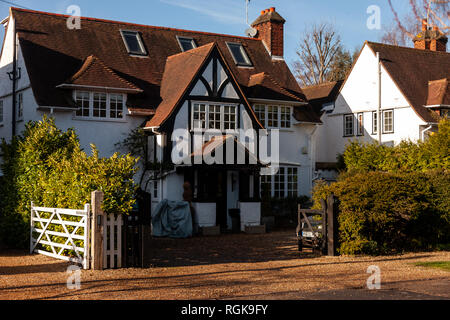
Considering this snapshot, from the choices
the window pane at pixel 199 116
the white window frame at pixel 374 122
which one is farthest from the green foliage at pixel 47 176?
the white window frame at pixel 374 122

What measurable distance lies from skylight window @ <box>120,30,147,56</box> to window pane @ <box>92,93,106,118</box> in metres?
3.64

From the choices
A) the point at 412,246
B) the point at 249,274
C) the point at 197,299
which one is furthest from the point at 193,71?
the point at 197,299

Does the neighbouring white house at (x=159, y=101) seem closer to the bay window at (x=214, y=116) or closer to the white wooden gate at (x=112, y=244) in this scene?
the bay window at (x=214, y=116)

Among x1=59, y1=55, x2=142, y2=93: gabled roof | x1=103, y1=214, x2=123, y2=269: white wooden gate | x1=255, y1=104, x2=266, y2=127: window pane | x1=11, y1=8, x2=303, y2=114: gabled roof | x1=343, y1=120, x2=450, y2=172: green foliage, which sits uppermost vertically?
x1=11, y1=8, x2=303, y2=114: gabled roof

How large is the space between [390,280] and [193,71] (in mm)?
14252

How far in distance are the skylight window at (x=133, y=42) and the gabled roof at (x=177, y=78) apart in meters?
1.66

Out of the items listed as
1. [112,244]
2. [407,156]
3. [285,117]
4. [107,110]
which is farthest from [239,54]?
[112,244]

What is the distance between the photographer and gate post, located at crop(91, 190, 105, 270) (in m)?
12.4

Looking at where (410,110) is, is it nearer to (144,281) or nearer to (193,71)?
(193,71)

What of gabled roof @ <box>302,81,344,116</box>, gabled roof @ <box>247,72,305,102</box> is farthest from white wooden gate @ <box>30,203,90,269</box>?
gabled roof @ <box>302,81,344,116</box>

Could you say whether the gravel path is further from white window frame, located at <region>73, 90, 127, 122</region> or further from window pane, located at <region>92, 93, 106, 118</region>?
window pane, located at <region>92, 93, 106, 118</region>

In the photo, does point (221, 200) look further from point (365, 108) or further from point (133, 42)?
point (365, 108)

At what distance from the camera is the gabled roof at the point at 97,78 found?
2258cm

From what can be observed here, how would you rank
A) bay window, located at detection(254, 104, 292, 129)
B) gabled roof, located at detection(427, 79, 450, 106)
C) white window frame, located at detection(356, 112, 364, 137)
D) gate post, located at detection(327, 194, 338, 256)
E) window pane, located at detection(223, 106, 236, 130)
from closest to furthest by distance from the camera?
gate post, located at detection(327, 194, 338, 256) < window pane, located at detection(223, 106, 236, 130) < bay window, located at detection(254, 104, 292, 129) < gabled roof, located at detection(427, 79, 450, 106) < white window frame, located at detection(356, 112, 364, 137)
